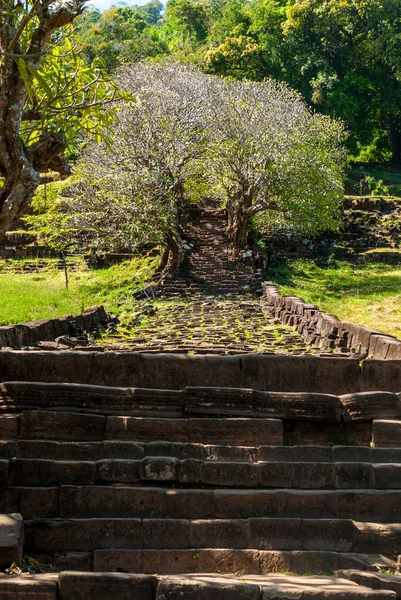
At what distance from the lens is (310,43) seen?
169 feet

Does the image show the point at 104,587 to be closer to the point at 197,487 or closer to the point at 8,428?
the point at 197,487

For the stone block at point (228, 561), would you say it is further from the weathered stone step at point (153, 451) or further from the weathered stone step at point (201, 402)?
the weathered stone step at point (201, 402)

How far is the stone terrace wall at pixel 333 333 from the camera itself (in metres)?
8.70

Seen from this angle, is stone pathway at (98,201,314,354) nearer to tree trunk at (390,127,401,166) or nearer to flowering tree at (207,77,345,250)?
flowering tree at (207,77,345,250)

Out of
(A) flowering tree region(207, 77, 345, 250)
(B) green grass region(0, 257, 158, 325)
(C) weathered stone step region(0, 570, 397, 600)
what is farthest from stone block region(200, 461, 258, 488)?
(A) flowering tree region(207, 77, 345, 250)

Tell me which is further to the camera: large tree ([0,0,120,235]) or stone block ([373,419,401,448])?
large tree ([0,0,120,235])

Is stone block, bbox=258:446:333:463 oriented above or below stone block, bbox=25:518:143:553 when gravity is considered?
above

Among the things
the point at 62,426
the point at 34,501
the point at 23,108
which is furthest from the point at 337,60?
the point at 34,501

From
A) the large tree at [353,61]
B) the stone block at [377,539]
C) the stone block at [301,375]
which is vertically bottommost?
the stone block at [377,539]

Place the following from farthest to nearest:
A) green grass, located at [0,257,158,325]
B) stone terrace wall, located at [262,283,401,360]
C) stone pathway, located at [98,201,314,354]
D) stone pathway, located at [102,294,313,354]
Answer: green grass, located at [0,257,158,325]
stone pathway, located at [98,201,314,354]
stone pathway, located at [102,294,313,354]
stone terrace wall, located at [262,283,401,360]

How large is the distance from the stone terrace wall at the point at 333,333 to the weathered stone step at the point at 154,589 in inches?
108

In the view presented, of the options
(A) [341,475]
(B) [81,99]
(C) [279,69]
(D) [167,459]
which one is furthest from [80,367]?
(C) [279,69]

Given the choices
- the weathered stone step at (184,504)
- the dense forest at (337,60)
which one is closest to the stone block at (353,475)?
the weathered stone step at (184,504)

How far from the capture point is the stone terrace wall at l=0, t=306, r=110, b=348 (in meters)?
9.48
